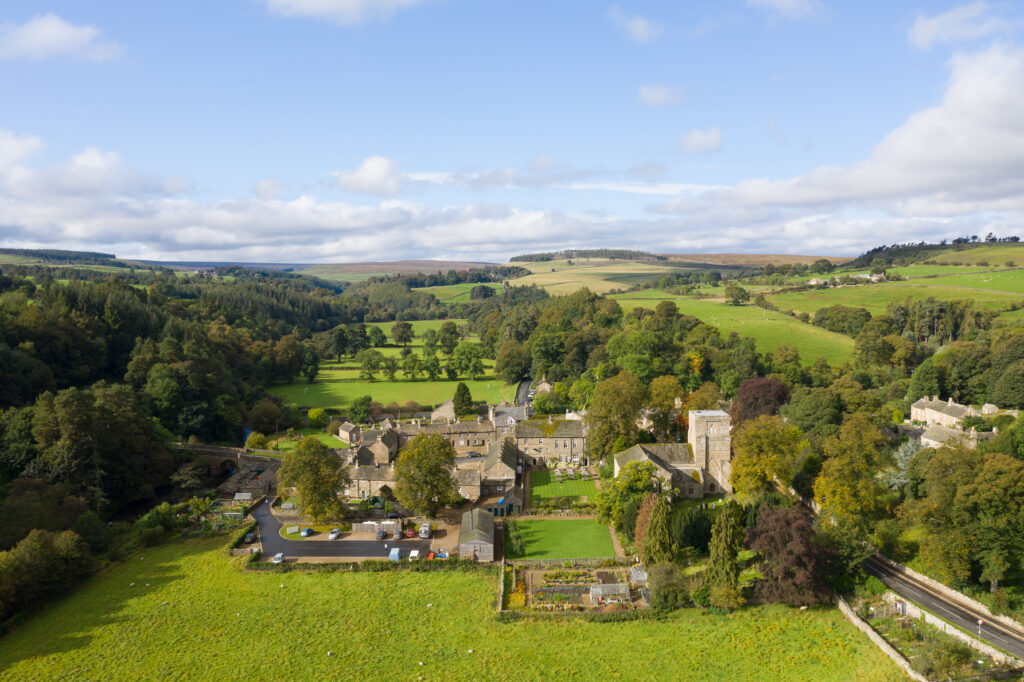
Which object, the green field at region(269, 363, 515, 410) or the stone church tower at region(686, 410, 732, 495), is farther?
the green field at region(269, 363, 515, 410)

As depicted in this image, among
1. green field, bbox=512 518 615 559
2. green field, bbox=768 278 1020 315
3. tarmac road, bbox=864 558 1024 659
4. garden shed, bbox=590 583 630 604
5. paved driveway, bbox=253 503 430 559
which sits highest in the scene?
green field, bbox=768 278 1020 315

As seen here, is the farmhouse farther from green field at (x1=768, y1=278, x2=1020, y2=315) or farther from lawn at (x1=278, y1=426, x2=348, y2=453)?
green field at (x1=768, y1=278, x2=1020, y2=315)

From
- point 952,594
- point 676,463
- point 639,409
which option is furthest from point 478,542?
point 952,594

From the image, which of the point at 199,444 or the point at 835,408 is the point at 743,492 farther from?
the point at 199,444

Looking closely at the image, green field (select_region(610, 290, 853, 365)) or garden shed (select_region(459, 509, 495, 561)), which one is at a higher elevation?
green field (select_region(610, 290, 853, 365))

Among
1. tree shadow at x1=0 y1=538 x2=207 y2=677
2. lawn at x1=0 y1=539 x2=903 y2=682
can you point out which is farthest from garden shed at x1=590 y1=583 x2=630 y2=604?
tree shadow at x1=0 y1=538 x2=207 y2=677

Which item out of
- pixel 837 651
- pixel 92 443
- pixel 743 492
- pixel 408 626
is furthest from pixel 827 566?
pixel 92 443

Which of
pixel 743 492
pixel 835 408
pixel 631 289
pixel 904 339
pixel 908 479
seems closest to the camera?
pixel 908 479

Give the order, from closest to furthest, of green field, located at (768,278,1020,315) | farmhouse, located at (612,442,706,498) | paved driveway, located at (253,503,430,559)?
paved driveway, located at (253,503,430,559)
farmhouse, located at (612,442,706,498)
green field, located at (768,278,1020,315)
